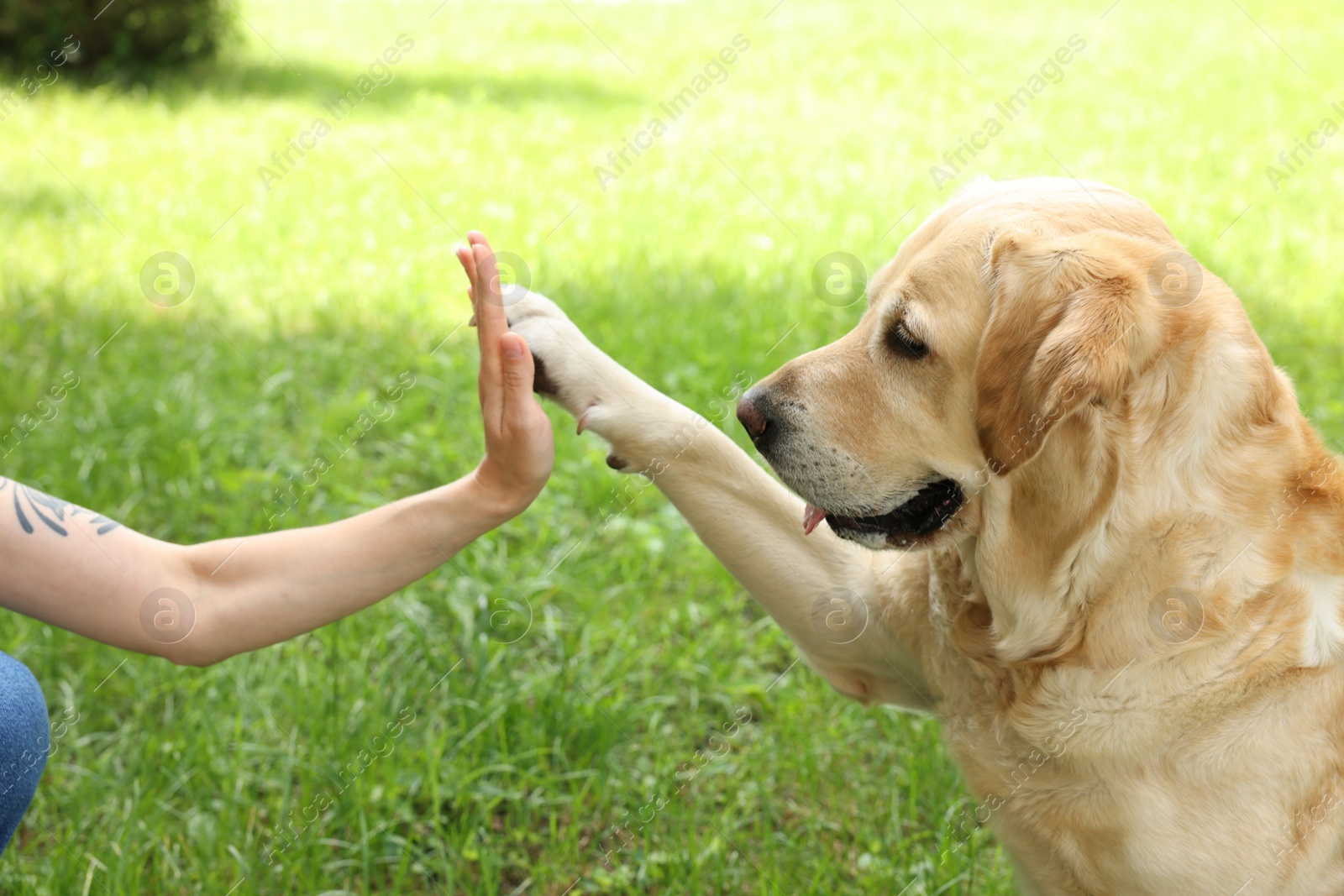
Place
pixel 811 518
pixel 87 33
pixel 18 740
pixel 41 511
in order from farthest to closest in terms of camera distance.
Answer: pixel 87 33
pixel 811 518
pixel 41 511
pixel 18 740

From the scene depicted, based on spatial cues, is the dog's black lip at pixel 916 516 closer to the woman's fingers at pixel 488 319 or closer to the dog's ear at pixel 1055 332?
the dog's ear at pixel 1055 332

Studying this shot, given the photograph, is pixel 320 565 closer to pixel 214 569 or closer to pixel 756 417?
pixel 214 569

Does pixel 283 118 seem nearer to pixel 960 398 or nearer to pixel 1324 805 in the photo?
pixel 960 398

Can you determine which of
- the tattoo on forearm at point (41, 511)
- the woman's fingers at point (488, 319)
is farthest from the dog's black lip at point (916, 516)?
the tattoo on forearm at point (41, 511)

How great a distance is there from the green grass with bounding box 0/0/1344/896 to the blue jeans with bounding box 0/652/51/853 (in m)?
0.63

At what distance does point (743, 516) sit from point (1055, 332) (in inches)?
35.7

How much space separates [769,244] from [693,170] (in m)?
1.64

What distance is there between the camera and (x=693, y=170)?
762cm

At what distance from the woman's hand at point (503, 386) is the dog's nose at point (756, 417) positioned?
490 mm

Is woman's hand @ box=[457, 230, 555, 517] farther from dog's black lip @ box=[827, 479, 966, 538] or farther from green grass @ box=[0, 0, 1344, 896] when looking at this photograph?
green grass @ box=[0, 0, 1344, 896]

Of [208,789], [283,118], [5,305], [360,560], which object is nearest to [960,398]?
[360,560]

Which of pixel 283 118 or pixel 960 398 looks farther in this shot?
pixel 283 118

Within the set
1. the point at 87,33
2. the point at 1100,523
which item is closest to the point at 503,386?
the point at 1100,523

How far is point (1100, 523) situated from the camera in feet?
6.84
